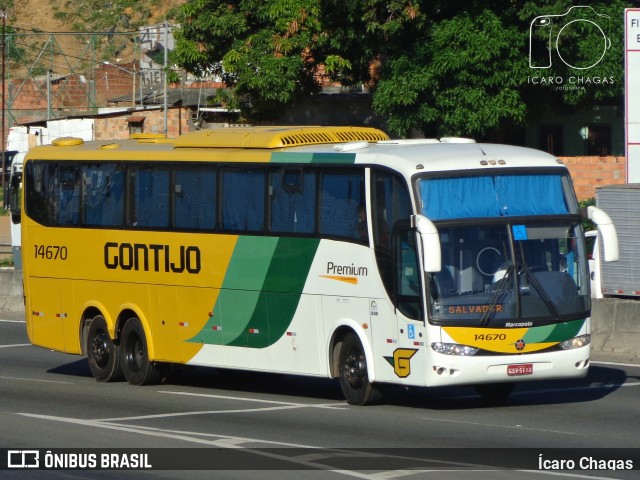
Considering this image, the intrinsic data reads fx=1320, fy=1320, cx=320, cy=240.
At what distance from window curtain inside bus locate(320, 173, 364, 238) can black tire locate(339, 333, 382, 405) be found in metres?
1.24

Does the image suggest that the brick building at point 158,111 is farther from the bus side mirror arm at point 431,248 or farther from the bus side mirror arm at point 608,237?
the bus side mirror arm at point 431,248

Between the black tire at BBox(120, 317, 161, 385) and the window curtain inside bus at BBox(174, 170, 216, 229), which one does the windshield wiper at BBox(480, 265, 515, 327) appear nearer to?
the window curtain inside bus at BBox(174, 170, 216, 229)

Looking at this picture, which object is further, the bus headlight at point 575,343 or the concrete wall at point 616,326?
the concrete wall at point 616,326

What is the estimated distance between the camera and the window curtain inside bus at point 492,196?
1426 centimetres

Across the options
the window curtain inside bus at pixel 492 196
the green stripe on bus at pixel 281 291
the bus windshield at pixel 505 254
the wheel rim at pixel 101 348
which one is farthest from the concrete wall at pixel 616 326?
the wheel rim at pixel 101 348

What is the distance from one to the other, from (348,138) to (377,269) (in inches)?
119

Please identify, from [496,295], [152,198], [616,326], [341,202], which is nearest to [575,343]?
[496,295]

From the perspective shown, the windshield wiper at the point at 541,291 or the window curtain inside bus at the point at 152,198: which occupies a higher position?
the window curtain inside bus at the point at 152,198

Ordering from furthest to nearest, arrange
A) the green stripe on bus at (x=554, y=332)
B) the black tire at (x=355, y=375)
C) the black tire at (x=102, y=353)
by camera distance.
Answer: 1. the black tire at (x=102, y=353)
2. the black tire at (x=355, y=375)
3. the green stripe on bus at (x=554, y=332)

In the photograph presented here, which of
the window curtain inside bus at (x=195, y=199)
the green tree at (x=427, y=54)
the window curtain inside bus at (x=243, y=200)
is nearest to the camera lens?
the window curtain inside bus at (x=243, y=200)

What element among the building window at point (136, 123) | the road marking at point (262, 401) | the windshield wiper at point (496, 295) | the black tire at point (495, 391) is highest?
the building window at point (136, 123)

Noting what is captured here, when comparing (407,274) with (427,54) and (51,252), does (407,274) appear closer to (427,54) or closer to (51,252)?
(51,252)

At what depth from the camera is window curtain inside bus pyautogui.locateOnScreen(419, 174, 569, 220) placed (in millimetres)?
14258

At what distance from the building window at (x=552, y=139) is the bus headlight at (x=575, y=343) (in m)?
20.8
